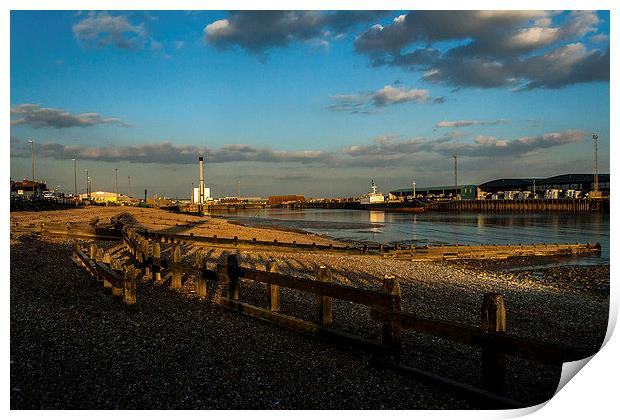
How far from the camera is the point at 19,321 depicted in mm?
8031

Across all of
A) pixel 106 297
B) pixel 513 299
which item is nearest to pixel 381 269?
pixel 513 299

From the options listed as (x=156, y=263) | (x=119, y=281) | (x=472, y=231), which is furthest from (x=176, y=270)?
(x=472, y=231)

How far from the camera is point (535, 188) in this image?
494 ft

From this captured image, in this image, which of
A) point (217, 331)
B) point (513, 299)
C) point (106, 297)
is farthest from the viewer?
point (513, 299)

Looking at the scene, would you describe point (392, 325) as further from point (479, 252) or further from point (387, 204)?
point (387, 204)

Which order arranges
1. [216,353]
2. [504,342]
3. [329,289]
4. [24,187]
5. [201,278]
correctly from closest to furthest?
1. [504,342]
2. [216,353]
3. [329,289]
4. [201,278]
5. [24,187]

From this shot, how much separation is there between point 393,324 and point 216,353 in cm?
252

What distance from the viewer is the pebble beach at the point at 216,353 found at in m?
5.52

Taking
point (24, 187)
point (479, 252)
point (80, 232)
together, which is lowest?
point (479, 252)

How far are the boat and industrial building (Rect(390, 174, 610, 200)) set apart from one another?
51.7 ft

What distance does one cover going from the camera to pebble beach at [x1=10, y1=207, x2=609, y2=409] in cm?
552

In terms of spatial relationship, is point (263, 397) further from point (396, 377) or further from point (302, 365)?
point (396, 377)

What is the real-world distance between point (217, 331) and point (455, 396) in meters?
3.94

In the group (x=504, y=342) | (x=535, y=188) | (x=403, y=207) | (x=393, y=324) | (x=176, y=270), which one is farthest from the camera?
(x=535, y=188)
